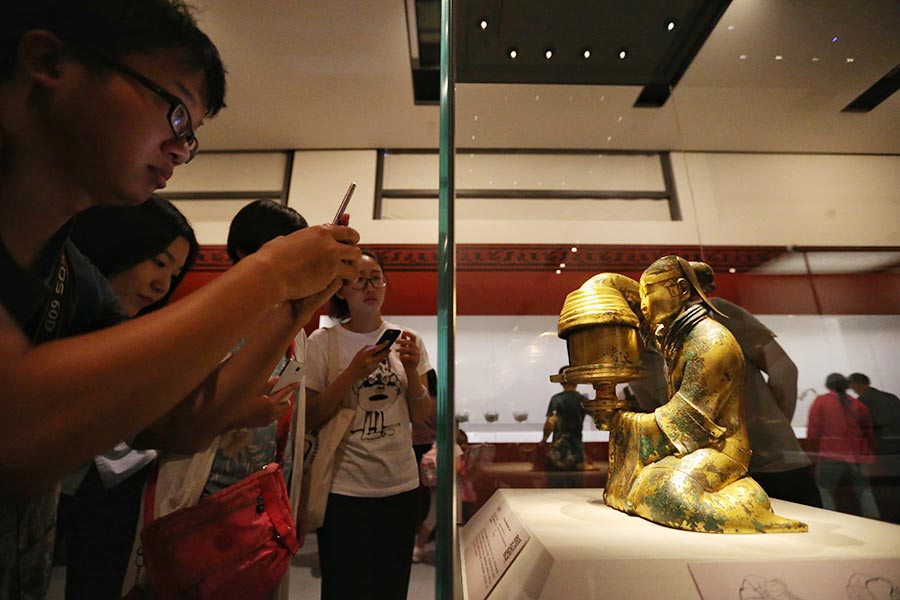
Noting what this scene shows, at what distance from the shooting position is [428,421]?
3.64 ft

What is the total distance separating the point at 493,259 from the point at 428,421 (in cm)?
46

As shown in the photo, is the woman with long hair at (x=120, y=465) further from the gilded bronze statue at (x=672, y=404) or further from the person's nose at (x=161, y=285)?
the gilded bronze statue at (x=672, y=404)

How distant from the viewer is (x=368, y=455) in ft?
3.25

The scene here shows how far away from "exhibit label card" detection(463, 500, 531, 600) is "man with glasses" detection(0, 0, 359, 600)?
493mm

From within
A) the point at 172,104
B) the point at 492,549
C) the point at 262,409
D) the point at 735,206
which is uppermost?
the point at 735,206

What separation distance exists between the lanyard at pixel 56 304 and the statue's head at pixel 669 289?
0.94m

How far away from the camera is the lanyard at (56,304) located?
33 centimetres

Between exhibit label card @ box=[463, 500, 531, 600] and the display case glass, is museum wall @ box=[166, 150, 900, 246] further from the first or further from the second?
exhibit label card @ box=[463, 500, 531, 600]

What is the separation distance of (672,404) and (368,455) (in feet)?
2.20

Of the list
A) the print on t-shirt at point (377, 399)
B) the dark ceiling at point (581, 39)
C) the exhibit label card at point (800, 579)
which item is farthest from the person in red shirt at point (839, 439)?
the print on t-shirt at point (377, 399)

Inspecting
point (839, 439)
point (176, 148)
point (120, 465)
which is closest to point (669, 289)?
point (839, 439)

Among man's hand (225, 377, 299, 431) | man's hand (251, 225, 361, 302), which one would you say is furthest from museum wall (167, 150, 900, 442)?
man's hand (251, 225, 361, 302)

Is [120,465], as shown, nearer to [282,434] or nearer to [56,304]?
[282,434]

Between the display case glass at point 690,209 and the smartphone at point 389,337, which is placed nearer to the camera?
the display case glass at point 690,209
